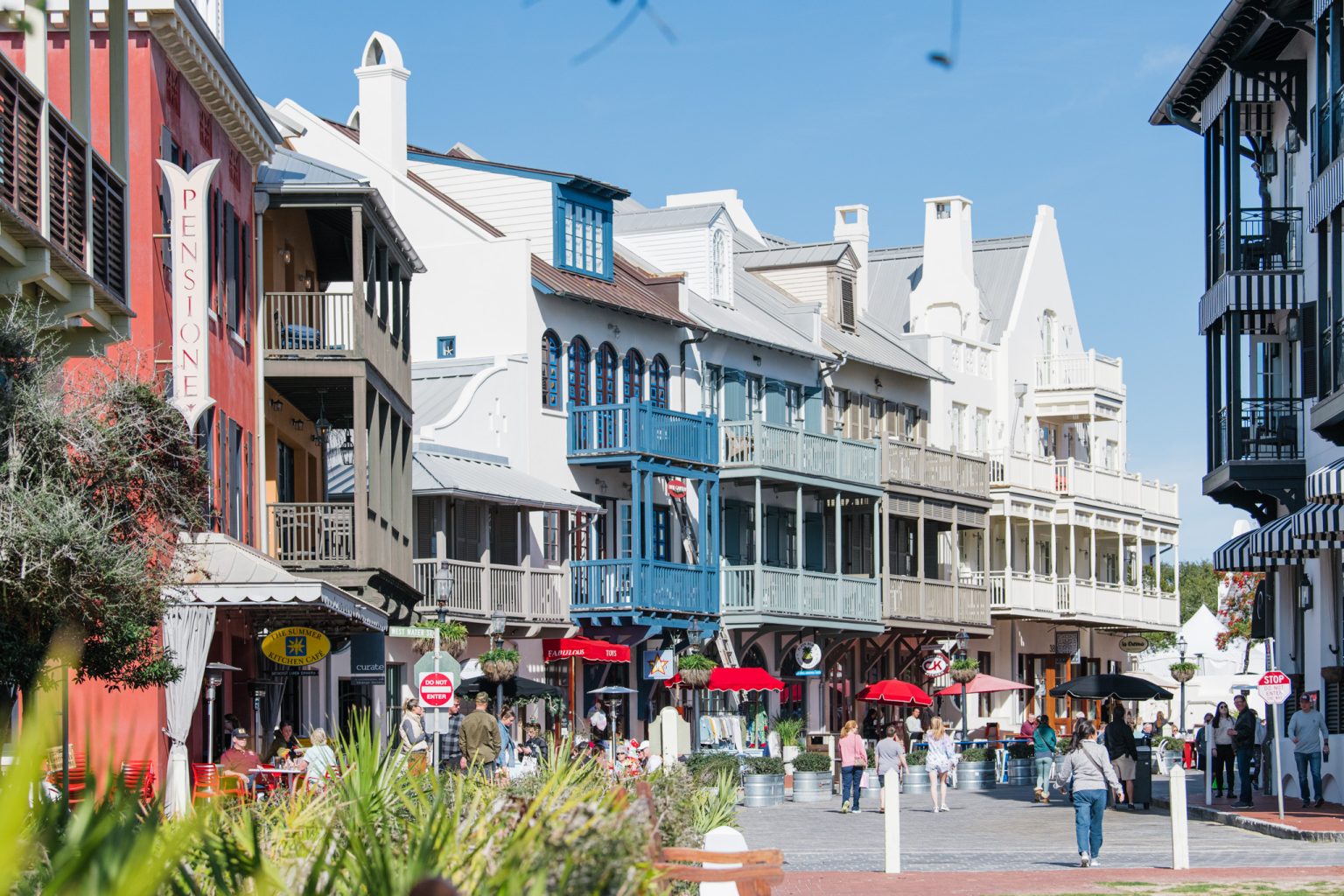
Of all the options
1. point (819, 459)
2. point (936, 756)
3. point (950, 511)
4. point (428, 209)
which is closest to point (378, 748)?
point (936, 756)

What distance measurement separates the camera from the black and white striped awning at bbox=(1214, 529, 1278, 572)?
30.3 metres

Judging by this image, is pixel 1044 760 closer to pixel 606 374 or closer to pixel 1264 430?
pixel 1264 430

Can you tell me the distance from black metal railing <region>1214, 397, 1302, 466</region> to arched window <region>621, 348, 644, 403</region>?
14.9 metres

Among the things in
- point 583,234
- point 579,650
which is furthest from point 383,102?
point 579,650

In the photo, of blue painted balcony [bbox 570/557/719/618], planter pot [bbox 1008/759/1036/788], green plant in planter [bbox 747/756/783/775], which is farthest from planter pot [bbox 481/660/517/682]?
planter pot [bbox 1008/759/1036/788]

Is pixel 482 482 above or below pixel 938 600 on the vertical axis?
above

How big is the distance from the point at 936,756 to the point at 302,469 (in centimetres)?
1087

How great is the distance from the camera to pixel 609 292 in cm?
4419

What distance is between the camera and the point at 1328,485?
939 inches

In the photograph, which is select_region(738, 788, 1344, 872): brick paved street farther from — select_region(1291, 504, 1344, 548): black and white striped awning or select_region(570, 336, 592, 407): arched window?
select_region(570, 336, 592, 407): arched window

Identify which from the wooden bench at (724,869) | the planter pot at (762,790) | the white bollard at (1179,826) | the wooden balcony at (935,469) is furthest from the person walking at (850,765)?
the wooden bench at (724,869)

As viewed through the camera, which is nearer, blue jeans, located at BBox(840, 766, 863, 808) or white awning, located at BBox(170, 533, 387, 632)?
white awning, located at BBox(170, 533, 387, 632)

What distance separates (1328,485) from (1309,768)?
6.82 metres

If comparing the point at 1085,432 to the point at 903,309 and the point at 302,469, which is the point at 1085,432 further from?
the point at 302,469
